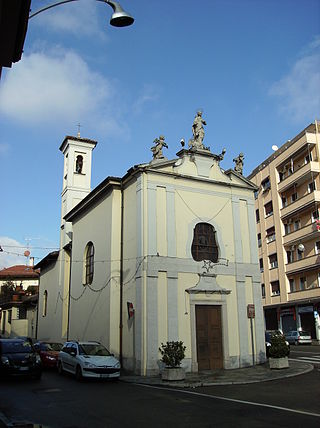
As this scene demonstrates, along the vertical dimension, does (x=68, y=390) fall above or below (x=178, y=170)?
below

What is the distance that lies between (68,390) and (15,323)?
108 feet

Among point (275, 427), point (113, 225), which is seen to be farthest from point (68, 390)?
point (113, 225)

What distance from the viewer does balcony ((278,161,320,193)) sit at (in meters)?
40.1

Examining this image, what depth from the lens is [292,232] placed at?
42.6 metres

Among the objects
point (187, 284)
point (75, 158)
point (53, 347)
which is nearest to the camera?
point (187, 284)

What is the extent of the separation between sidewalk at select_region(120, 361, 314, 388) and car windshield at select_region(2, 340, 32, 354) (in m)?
4.03

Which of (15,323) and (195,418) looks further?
(15,323)

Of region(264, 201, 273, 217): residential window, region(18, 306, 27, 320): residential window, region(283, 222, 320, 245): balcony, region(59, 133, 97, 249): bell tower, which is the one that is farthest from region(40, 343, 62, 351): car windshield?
region(264, 201, 273, 217): residential window

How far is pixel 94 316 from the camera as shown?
21.6 meters

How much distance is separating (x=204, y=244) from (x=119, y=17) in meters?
14.3

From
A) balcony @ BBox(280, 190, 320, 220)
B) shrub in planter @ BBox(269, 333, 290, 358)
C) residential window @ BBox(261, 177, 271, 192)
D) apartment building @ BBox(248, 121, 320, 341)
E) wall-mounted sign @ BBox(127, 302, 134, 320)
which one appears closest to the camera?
shrub in planter @ BBox(269, 333, 290, 358)

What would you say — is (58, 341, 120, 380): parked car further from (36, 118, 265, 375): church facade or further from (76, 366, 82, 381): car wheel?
(36, 118, 265, 375): church facade

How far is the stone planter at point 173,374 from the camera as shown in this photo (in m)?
15.4

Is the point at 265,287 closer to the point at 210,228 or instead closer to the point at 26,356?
the point at 210,228
